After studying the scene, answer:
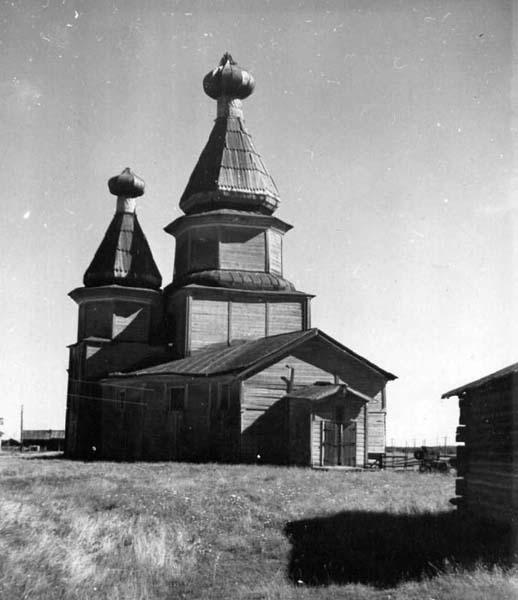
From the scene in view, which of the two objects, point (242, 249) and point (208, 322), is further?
point (242, 249)

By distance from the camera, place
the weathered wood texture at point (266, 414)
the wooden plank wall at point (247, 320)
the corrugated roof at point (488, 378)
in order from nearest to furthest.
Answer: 1. the corrugated roof at point (488, 378)
2. the weathered wood texture at point (266, 414)
3. the wooden plank wall at point (247, 320)

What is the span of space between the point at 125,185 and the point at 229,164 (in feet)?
20.3

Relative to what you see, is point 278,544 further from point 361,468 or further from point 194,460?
point 194,460

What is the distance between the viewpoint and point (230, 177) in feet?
114

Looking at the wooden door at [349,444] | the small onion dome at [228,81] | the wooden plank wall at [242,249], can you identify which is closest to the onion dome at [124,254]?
the wooden plank wall at [242,249]

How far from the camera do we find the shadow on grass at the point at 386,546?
36.4 feet

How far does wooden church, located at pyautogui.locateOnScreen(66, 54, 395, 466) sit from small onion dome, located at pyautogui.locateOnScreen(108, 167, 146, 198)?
0.21 ft

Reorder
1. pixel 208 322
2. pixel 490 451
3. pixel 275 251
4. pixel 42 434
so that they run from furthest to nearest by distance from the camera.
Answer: pixel 42 434, pixel 275 251, pixel 208 322, pixel 490 451

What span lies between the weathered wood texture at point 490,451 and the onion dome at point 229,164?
69.9 ft

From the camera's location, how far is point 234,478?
66.2 feet

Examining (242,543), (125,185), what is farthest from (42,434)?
(242,543)

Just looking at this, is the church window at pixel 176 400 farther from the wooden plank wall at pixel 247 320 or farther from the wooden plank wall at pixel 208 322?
the wooden plank wall at pixel 247 320

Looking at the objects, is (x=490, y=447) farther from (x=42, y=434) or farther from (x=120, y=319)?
(x=42, y=434)

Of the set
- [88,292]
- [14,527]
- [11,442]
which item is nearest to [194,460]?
[88,292]
